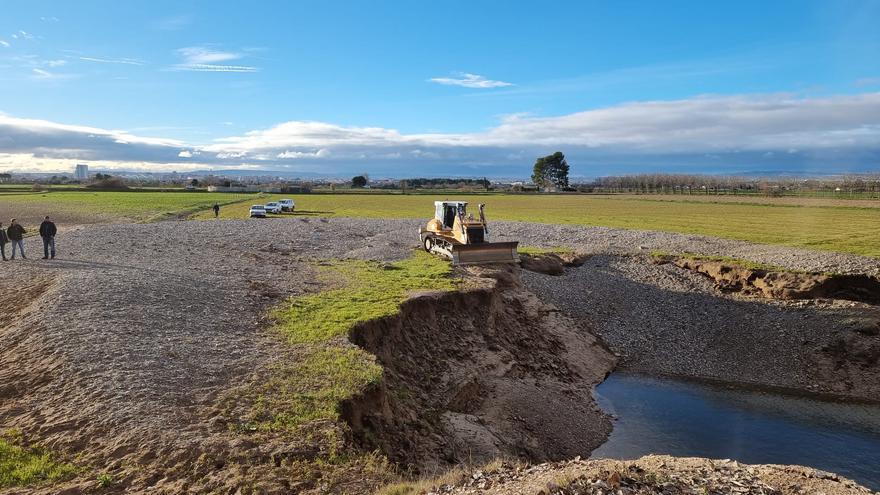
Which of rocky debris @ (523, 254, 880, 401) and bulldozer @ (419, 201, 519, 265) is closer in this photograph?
rocky debris @ (523, 254, 880, 401)

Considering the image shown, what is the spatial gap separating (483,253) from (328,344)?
14.3m

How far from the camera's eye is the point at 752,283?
94.0 ft

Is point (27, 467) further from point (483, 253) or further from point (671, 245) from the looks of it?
point (671, 245)

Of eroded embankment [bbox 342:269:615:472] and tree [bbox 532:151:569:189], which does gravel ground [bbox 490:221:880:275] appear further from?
tree [bbox 532:151:569:189]

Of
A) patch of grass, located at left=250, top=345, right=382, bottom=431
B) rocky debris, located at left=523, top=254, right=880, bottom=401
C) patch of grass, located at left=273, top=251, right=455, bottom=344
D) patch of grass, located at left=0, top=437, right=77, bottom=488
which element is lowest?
rocky debris, located at left=523, top=254, right=880, bottom=401

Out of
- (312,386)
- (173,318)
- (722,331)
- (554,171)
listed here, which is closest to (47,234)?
(173,318)

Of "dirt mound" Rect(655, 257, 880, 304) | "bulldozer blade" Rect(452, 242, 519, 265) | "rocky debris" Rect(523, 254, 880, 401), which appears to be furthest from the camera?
"bulldozer blade" Rect(452, 242, 519, 265)

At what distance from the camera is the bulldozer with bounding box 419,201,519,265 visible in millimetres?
27797

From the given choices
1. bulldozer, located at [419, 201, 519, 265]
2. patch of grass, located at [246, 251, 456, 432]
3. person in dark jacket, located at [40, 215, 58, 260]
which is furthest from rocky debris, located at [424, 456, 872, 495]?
person in dark jacket, located at [40, 215, 58, 260]

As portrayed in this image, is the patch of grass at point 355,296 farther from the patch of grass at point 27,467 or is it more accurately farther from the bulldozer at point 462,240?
the patch of grass at point 27,467

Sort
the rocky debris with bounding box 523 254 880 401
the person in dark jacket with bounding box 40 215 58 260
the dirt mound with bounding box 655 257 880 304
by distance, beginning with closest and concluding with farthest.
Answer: the rocky debris with bounding box 523 254 880 401
the person in dark jacket with bounding box 40 215 58 260
the dirt mound with bounding box 655 257 880 304

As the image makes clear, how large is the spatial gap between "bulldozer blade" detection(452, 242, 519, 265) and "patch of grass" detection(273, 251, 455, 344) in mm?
819

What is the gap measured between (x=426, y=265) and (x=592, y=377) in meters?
9.42

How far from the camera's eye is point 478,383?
55.7 feet
